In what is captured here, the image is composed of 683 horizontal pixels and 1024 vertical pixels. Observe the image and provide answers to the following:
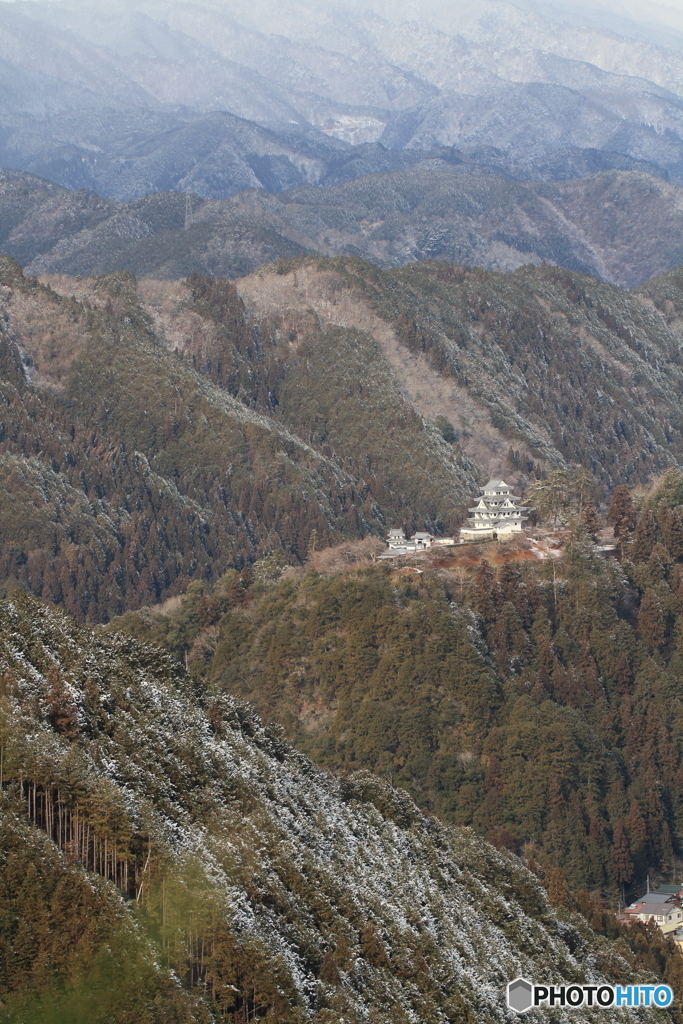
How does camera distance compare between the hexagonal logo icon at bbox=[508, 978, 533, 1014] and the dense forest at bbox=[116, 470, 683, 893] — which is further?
the dense forest at bbox=[116, 470, 683, 893]

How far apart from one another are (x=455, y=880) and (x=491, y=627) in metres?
52.0

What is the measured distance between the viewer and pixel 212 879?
263 feet

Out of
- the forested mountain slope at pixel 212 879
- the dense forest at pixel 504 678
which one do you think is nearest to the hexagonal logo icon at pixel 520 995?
the forested mountain slope at pixel 212 879

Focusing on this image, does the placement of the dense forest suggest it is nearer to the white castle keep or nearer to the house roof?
the house roof

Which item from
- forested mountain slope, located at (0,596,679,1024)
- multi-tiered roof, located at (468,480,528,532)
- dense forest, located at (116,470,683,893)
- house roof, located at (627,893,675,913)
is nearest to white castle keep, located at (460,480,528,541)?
multi-tiered roof, located at (468,480,528,532)

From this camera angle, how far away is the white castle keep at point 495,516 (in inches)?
6585

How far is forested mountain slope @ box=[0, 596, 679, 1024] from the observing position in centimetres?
7300

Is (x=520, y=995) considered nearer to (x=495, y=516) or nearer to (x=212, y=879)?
(x=212, y=879)

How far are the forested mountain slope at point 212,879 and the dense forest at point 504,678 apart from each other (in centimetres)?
2298

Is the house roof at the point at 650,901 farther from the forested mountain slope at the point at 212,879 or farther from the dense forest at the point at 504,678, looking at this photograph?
the forested mountain slope at the point at 212,879

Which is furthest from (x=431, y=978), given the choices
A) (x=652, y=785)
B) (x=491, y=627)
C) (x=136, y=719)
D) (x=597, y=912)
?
(x=491, y=627)

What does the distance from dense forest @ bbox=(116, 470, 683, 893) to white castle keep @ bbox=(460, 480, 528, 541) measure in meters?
7.37

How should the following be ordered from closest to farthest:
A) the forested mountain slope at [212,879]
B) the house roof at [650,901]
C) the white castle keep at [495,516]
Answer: the forested mountain slope at [212,879]
the house roof at [650,901]
the white castle keep at [495,516]

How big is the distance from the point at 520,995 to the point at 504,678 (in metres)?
60.0
